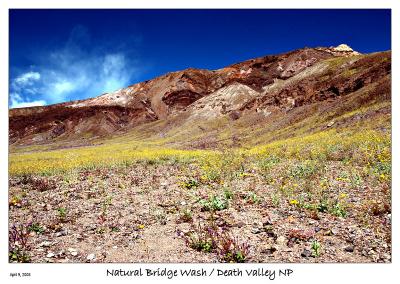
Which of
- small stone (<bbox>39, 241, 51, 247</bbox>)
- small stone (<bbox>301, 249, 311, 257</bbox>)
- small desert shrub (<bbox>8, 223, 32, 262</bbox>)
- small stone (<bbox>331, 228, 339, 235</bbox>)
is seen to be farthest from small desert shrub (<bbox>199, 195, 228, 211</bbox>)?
small desert shrub (<bbox>8, 223, 32, 262</bbox>)

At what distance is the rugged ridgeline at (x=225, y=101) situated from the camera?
144ft

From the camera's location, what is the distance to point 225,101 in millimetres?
75625

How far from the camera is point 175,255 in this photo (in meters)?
5.04

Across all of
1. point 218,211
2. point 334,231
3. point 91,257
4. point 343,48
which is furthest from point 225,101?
point 91,257

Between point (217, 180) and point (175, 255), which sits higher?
point (217, 180)

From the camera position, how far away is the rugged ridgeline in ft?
144

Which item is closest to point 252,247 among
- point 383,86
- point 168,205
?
point 168,205

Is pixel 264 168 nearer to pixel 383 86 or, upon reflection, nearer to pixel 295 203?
pixel 295 203

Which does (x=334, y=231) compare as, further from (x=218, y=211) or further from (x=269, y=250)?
(x=218, y=211)

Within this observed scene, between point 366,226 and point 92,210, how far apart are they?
681cm

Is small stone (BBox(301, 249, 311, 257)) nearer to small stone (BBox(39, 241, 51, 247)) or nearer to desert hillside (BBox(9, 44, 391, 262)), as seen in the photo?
desert hillside (BBox(9, 44, 391, 262))
